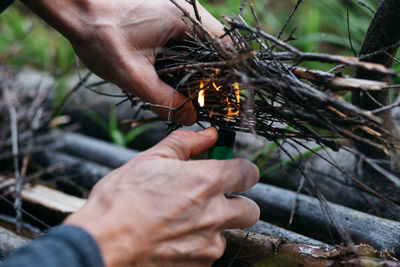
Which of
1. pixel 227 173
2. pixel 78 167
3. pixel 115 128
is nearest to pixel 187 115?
pixel 227 173

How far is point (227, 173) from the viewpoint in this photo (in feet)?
2.45

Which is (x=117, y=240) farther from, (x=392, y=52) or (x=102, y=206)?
(x=392, y=52)

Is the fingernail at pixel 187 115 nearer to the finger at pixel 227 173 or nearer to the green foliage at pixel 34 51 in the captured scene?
the finger at pixel 227 173

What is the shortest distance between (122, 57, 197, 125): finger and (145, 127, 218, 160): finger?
11 cm

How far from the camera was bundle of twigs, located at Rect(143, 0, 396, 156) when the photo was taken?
2.13ft

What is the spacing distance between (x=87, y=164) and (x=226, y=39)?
99 cm

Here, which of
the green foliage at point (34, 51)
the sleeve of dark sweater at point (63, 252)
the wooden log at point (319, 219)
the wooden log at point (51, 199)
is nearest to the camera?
the sleeve of dark sweater at point (63, 252)

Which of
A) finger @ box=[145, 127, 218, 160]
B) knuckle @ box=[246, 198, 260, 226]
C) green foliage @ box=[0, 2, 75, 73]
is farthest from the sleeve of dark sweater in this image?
green foliage @ box=[0, 2, 75, 73]

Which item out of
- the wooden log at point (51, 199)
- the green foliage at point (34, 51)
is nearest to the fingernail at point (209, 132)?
the wooden log at point (51, 199)

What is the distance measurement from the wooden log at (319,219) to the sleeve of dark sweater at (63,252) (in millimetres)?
544

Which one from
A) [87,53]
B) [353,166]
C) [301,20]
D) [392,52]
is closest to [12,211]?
[87,53]

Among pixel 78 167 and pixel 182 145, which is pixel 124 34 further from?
pixel 78 167

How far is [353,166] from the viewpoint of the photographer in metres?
1.18

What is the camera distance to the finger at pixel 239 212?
29.4 inches
